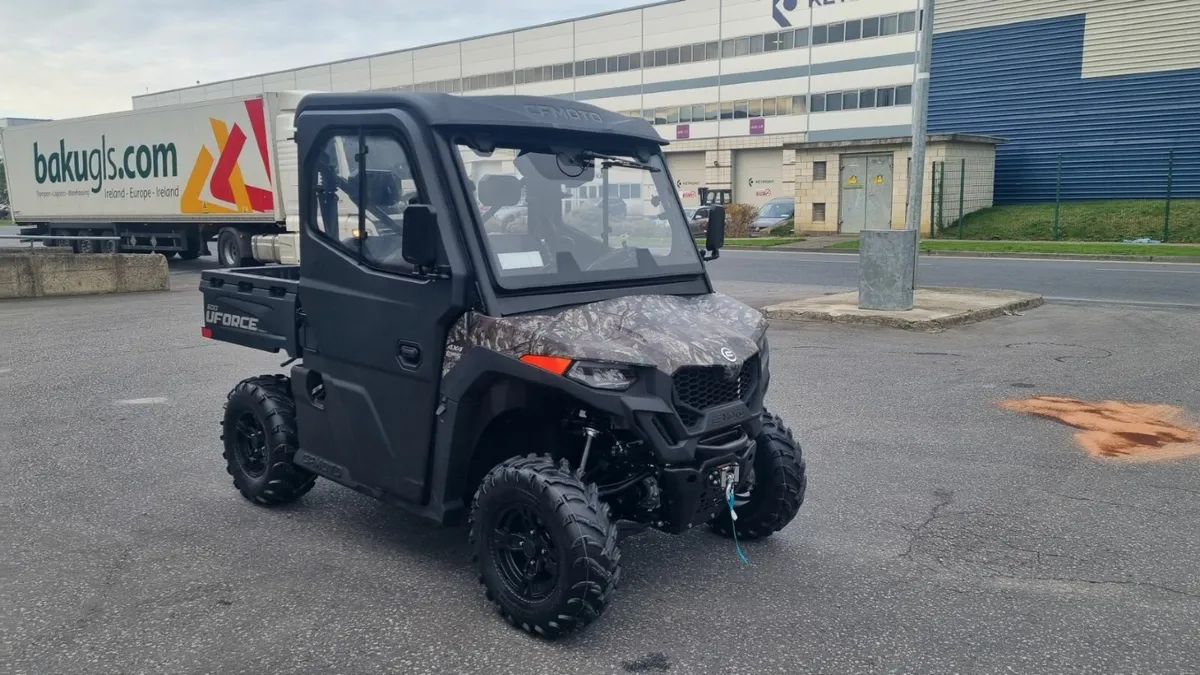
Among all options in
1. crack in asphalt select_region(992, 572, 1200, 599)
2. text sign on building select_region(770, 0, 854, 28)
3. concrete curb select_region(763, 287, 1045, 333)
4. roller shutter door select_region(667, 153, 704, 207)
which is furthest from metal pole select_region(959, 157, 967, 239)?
crack in asphalt select_region(992, 572, 1200, 599)

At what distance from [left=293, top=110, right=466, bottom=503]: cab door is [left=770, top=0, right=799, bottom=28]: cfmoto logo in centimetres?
5228

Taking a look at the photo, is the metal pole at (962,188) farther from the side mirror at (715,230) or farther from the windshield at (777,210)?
the side mirror at (715,230)

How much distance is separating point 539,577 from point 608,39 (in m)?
59.4

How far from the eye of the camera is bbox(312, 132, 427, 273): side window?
14.9 feet

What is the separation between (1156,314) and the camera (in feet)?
43.7

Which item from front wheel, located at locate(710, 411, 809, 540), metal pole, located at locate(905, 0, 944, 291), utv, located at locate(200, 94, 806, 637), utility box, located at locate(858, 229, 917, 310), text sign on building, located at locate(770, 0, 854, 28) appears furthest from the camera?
text sign on building, located at locate(770, 0, 854, 28)

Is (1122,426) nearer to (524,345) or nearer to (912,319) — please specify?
(912,319)

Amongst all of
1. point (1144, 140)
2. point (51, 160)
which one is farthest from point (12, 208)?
point (1144, 140)

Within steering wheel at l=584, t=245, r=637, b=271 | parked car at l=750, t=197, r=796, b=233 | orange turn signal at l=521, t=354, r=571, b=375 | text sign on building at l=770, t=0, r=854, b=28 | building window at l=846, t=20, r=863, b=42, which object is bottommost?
orange turn signal at l=521, t=354, r=571, b=375

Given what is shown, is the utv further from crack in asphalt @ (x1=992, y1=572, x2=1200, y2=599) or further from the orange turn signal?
crack in asphalt @ (x1=992, y1=572, x2=1200, y2=599)

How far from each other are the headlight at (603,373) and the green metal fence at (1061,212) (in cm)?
2734

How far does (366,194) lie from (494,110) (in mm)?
788

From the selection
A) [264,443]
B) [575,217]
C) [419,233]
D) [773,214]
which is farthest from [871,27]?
[419,233]

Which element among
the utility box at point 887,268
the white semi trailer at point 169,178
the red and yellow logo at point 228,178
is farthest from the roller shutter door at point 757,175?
the utility box at point 887,268
